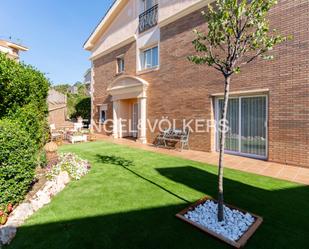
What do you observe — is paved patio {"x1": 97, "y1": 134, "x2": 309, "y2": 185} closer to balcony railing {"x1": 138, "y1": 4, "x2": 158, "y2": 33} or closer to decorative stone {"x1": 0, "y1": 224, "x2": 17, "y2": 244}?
decorative stone {"x1": 0, "y1": 224, "x2": 17, "y2": 244}

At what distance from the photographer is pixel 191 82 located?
991cm

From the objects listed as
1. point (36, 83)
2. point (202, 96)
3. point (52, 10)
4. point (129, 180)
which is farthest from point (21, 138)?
point (52, 10)

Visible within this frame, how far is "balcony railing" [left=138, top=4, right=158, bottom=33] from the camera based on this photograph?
11956mm

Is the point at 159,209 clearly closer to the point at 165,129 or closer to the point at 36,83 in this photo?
the point at 36,83

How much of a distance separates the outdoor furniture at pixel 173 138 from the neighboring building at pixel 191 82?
0.40 metres

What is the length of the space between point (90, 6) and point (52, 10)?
276cm

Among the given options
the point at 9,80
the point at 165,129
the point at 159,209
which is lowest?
the point at 159,209

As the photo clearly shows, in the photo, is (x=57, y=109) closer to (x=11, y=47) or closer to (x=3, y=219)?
(x=11, y=47)

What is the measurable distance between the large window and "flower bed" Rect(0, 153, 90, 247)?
5.89 m

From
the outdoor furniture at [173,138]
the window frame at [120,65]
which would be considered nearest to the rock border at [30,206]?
the outdoor furniture at [173,138]

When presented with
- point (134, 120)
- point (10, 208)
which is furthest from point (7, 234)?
point (134, 120)

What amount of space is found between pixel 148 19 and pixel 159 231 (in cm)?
1233

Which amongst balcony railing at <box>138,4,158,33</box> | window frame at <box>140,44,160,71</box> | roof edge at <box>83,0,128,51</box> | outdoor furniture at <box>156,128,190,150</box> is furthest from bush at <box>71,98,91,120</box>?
outdoor furniture at <box>156,128,190,150</box>

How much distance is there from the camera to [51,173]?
5246 mm
